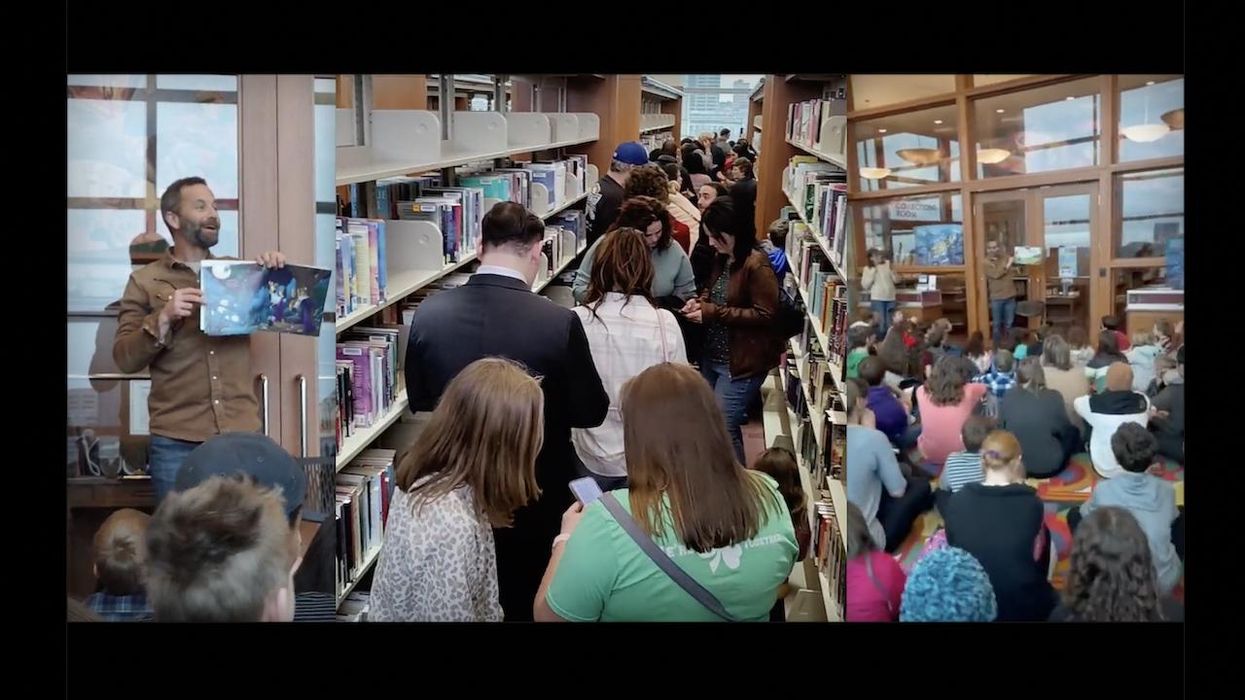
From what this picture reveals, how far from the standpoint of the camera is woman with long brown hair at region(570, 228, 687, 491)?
386 centimetres

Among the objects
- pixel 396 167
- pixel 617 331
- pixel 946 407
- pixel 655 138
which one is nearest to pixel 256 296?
pixel 396 167

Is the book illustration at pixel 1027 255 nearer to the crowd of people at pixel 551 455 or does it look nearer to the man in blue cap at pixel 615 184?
the crowd of people at pixel 551 455

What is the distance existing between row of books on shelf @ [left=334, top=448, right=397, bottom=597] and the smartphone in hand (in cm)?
77

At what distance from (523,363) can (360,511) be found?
79cm

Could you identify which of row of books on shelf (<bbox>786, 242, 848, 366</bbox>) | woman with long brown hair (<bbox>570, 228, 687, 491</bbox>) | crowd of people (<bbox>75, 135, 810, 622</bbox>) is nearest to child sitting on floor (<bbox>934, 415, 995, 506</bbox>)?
crowd of people (<bbox>75, 135, 810, 622</bbox>)

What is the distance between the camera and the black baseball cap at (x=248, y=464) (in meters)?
3.64

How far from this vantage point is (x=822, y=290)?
490 centimetres

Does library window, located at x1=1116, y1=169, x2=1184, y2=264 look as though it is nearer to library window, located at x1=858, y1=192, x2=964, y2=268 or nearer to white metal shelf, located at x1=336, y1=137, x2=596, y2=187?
library window, located at x1=858, y1=192, x2=964, y2=268

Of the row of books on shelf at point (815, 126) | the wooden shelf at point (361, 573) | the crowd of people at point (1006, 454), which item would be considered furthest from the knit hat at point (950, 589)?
the wooden shelf at point (361, 573)

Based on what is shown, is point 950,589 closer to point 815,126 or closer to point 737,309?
point 737,309
